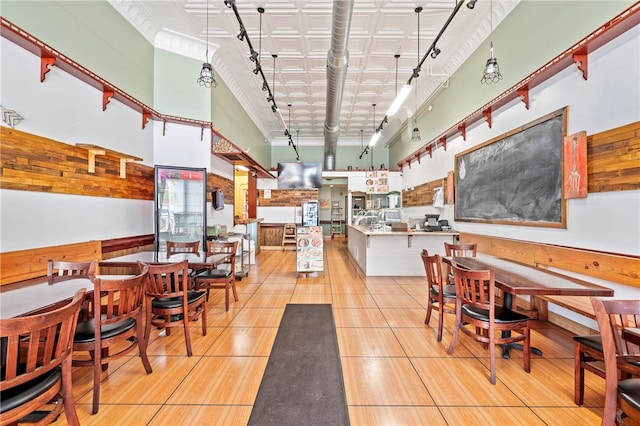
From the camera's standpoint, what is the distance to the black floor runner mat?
1.99 m

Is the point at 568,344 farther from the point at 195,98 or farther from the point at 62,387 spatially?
the point at 195,98

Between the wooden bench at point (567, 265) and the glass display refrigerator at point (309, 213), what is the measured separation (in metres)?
6.99

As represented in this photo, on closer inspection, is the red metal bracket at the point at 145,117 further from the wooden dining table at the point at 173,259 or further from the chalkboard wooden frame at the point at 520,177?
the chalkboard wooden frame at the point at 520,177

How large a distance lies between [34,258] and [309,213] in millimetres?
8534

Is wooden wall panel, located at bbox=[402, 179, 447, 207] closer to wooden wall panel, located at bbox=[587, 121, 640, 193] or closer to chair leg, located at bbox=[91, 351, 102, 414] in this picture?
wooden wall panel, located at bbox=[587, 121, 640, 193]

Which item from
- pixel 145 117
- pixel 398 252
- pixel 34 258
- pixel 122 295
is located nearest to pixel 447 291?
pixel 398 252

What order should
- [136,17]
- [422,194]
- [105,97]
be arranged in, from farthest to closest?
[422,194], [136,17], [105,97]

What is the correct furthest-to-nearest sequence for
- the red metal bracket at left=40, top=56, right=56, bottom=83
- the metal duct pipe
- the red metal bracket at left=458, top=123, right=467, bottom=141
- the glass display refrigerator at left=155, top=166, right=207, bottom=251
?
1. the red metal bracket at left=458, top=123, right=467, bottom=141
2. the glass display refrigerator at left=155, top=166, right=207, bottom=251
3. the metal duct pipe
4. the red metal bracket at left=40, top=56, right=56, bottom=83

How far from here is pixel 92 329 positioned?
2.16 meters

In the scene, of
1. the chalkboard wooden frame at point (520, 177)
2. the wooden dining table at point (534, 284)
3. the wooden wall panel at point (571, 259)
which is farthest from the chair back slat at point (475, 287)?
the chalkboard wooden frame at point (520, 177)

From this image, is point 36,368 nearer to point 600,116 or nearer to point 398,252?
point 600,116

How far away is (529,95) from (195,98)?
19.8 ft

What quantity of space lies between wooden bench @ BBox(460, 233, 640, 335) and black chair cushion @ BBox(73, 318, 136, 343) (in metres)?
4.11

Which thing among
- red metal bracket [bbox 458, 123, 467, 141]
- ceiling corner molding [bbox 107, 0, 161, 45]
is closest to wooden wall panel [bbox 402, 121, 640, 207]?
red metal bracket [bbox 458, 123, 467, 141]
